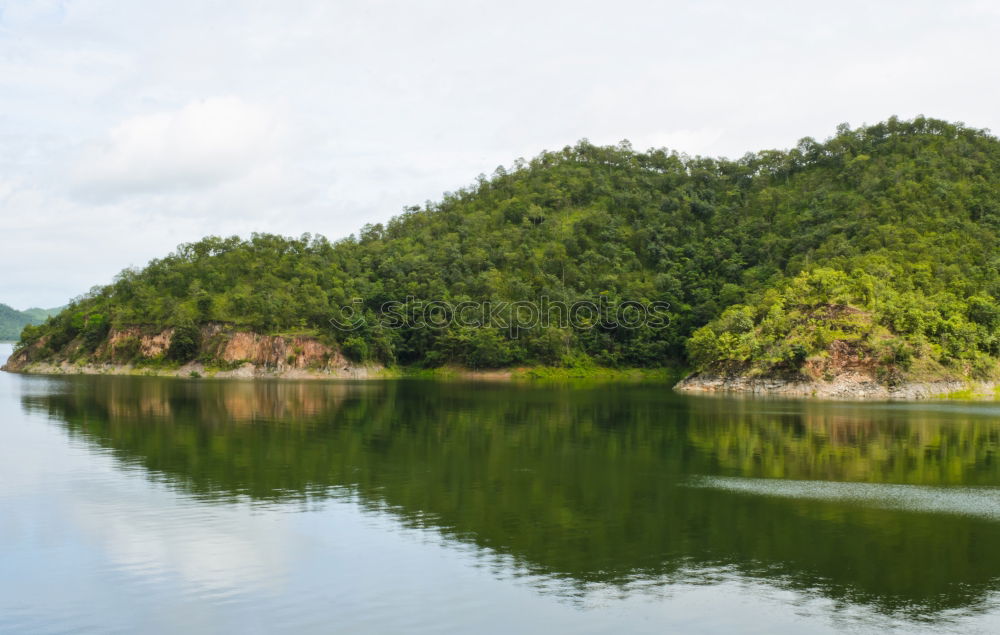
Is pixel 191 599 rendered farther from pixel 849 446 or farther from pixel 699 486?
pixel 849 446

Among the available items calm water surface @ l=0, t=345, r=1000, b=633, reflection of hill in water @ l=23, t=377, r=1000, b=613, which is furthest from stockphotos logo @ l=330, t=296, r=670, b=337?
calm water surface @ l=0, t=345, r=1000, b=633

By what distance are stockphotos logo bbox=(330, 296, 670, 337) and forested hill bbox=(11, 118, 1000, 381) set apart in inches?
56.0

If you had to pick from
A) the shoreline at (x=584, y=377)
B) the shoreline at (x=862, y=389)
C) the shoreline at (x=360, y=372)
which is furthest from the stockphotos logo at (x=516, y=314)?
the shoreline at (x=862, y=389)

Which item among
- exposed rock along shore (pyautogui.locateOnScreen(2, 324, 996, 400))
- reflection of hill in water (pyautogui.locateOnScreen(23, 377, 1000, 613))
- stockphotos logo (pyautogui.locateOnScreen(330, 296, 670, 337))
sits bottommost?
reflection of hill in water (pyautogui.locateOnScreen(23, 377, 1000, 613))

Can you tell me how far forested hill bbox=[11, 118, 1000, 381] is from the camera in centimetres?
8962

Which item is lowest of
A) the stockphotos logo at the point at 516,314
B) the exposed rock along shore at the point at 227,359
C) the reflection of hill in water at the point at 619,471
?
the reflection of hill in water at the point at 619,471

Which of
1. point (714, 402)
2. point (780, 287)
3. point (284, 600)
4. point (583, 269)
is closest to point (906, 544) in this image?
point (284, 600)

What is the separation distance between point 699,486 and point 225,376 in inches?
3816

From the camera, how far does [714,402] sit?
74625 millimetres

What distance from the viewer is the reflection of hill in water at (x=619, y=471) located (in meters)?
20.7

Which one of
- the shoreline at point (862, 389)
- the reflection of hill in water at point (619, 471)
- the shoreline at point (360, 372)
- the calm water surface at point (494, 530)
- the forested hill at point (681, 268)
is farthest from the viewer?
the shoreline at point (360, 372)

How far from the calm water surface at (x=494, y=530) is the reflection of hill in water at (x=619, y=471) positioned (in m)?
0.14

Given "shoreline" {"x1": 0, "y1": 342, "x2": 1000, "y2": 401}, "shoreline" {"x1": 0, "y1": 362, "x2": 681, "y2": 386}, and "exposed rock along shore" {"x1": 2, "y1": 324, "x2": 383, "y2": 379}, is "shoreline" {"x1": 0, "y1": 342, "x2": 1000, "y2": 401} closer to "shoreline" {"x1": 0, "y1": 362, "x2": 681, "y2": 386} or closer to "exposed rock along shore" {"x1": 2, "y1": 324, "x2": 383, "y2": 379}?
"shoreline" {"x1": 0, "y1": 362, "x2": 681, "y2": 386}

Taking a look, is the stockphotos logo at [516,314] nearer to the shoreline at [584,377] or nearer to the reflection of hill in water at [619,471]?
the shoreline at [584,377]
